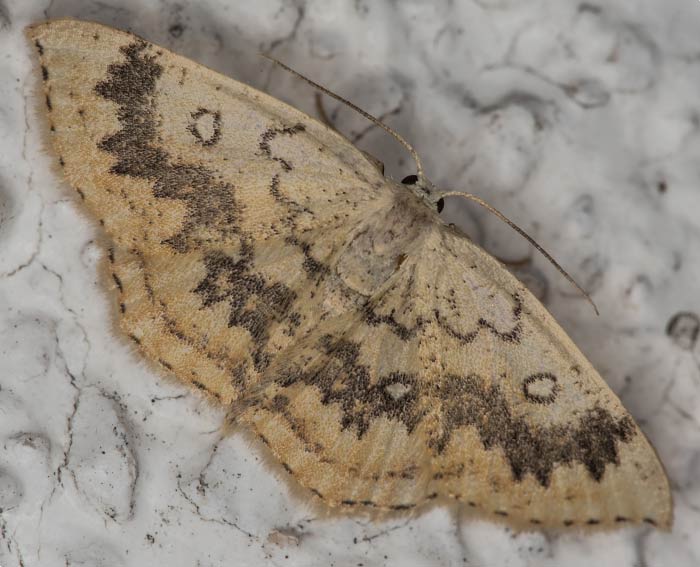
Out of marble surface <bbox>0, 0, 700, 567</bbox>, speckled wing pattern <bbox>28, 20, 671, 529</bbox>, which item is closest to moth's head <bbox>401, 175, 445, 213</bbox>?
speckled wing pattern <bbox>28, 20, 671, 529</bbox>

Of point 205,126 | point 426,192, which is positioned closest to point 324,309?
point 426,192

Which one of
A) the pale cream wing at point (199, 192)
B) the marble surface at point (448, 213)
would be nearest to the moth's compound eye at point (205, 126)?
the pale cream wing at point (199, 192)

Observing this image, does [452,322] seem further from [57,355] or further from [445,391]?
[57,355]

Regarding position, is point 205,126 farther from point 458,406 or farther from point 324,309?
point 458,406

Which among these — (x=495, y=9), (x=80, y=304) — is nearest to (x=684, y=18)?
(x=495, y=9)

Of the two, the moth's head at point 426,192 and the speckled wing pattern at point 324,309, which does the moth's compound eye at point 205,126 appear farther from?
the moth's head at point 426,192

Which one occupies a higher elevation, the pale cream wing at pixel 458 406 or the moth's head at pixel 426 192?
the moth's head at pixel 426 192
